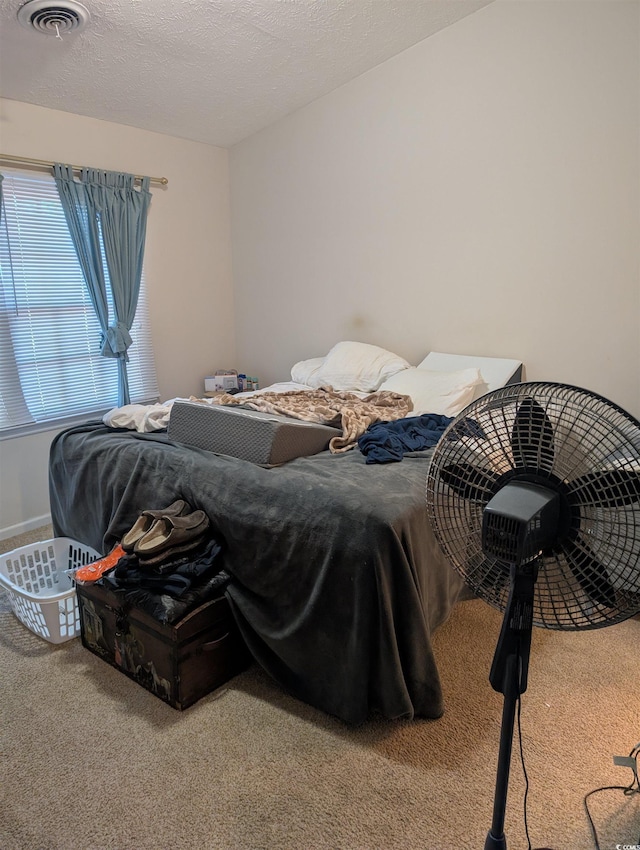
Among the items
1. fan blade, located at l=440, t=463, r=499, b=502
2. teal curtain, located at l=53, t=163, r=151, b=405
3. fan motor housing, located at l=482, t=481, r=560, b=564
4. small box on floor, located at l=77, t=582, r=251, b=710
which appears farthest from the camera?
teal curtain, located at l=53, t=163, r=151, b=405

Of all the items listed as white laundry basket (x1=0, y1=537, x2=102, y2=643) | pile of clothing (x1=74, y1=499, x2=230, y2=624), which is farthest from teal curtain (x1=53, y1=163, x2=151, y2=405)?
pile of clothing (x1=74, y1=499, x2=230, y2=624)

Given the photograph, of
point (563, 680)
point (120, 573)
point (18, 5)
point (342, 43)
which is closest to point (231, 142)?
point (342, 43)

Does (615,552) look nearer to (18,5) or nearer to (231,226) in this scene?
(18,5)

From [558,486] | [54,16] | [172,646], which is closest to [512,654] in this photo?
[558,486]

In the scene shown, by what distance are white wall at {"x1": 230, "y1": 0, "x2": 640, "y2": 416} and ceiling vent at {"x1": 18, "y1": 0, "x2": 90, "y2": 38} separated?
1.48 m

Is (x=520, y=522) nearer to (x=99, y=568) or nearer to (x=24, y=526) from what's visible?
(x=99, y=568)

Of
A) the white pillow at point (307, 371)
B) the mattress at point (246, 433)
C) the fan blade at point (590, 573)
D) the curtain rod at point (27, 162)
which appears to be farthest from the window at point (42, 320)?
the fan blade at point (590, 573)

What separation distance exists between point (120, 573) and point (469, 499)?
4.07ft

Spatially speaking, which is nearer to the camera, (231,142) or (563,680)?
(563,680)

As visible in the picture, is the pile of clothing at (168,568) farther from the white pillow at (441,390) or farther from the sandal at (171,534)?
the white pillow at (441,390)

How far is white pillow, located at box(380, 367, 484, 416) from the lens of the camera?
2.51 meters

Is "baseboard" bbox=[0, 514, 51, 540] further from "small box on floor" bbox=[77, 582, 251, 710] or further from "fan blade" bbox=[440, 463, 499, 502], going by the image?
"fan blade" bbox=[440, 463, 499, 502]

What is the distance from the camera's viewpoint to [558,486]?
2.97 ft

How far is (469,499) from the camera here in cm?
102
